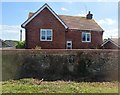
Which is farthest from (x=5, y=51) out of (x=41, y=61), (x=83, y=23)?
(x=83, y=23)

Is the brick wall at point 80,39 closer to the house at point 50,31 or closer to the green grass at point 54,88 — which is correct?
the house at point 50,31

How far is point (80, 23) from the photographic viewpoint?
37562 millimetres

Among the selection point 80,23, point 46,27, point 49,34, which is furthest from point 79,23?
point 46,27

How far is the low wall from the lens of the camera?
725 inches

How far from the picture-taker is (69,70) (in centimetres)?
1895

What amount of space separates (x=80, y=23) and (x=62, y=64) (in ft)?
62.8

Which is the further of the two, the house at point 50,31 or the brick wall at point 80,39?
the brick wall at point 80,39

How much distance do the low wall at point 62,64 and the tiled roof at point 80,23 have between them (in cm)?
1604

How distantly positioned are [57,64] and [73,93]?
8221 mm

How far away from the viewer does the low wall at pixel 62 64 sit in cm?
1841

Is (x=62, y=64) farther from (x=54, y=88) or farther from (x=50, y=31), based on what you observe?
(x=50, y=31)

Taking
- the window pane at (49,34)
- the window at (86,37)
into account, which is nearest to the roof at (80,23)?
the window at (86,37)

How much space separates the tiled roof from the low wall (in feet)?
52.6

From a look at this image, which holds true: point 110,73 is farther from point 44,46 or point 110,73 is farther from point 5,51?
point 44,46
